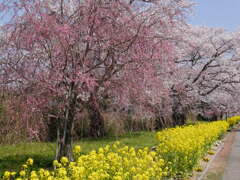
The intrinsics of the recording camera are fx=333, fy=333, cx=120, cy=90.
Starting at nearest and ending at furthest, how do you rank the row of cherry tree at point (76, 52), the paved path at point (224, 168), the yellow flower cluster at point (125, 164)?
the yellow flower cluster at point (125, 164) → the row of cherry tree at point (76, 52) → the paved path at point (224, 168)

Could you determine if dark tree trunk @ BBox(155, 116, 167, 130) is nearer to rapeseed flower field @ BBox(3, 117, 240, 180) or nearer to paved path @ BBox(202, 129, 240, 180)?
paved path @ BBox(202, 129, 240, 180)

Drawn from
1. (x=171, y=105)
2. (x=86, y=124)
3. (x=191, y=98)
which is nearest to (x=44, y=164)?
(x=86, y=124)

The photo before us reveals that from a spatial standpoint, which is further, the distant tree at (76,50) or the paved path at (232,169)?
the paved path at (232,169)

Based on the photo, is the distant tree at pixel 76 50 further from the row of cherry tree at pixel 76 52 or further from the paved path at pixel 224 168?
the paved path at pixel 224 168

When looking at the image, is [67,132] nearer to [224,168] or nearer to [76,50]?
[76,50]

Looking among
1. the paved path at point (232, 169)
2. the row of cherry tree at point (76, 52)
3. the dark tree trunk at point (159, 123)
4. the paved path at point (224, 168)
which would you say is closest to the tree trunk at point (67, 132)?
the row of cherry tree at point (76, 52)

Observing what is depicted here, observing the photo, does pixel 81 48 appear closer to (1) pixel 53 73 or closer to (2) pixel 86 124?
(1) pixel 53 73

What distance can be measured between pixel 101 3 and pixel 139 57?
1.41m

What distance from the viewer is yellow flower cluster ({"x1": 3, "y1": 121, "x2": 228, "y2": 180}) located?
402 centimetres

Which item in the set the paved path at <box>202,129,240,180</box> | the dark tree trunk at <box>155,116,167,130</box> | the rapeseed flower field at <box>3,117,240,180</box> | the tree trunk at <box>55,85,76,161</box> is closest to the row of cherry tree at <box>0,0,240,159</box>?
the tree trunk at <box>55,85,76,161</box>

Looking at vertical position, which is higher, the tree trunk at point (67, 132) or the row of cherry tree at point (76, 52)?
the row of cherry tree at point (76, 52)

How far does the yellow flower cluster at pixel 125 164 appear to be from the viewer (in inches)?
158

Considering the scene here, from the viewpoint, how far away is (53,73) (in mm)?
6887

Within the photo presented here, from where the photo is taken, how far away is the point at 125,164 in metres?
4.96
